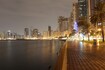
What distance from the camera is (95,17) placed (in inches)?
2849

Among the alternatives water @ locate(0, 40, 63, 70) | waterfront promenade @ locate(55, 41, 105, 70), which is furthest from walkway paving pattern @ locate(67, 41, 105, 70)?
water @ locate(0, 40, 63, 70)

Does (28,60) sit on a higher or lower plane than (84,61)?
lower

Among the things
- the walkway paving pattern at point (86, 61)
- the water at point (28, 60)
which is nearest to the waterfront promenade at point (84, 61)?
the walkway paving pattern at point (86, 61)

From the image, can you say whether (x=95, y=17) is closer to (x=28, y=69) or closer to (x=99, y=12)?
(x=99, y=12)

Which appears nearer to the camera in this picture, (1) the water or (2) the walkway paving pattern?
(2) the walkway paving pattern

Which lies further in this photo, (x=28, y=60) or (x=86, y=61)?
(x=28, y=60)

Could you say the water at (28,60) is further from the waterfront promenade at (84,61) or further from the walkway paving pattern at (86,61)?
the walkway paving pattern at (86,61)

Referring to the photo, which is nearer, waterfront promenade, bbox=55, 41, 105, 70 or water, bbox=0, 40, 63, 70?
waterfront promenade, bbox=55, 41, 105, 70

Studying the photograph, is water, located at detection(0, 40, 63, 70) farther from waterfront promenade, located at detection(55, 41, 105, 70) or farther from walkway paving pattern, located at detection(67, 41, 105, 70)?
walkway paving pattern, located at detection(67, 41, 105, 70)

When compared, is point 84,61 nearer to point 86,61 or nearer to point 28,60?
point 86,61

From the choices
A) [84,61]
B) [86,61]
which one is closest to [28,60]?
[84,61]

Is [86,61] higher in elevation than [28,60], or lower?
higher

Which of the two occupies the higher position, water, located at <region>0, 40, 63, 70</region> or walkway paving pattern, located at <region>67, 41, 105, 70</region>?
walkway paving pattern, located at <region>67, 41, 105, 70</region>

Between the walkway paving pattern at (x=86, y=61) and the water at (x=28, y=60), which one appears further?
the water at (x=28, y=60)
